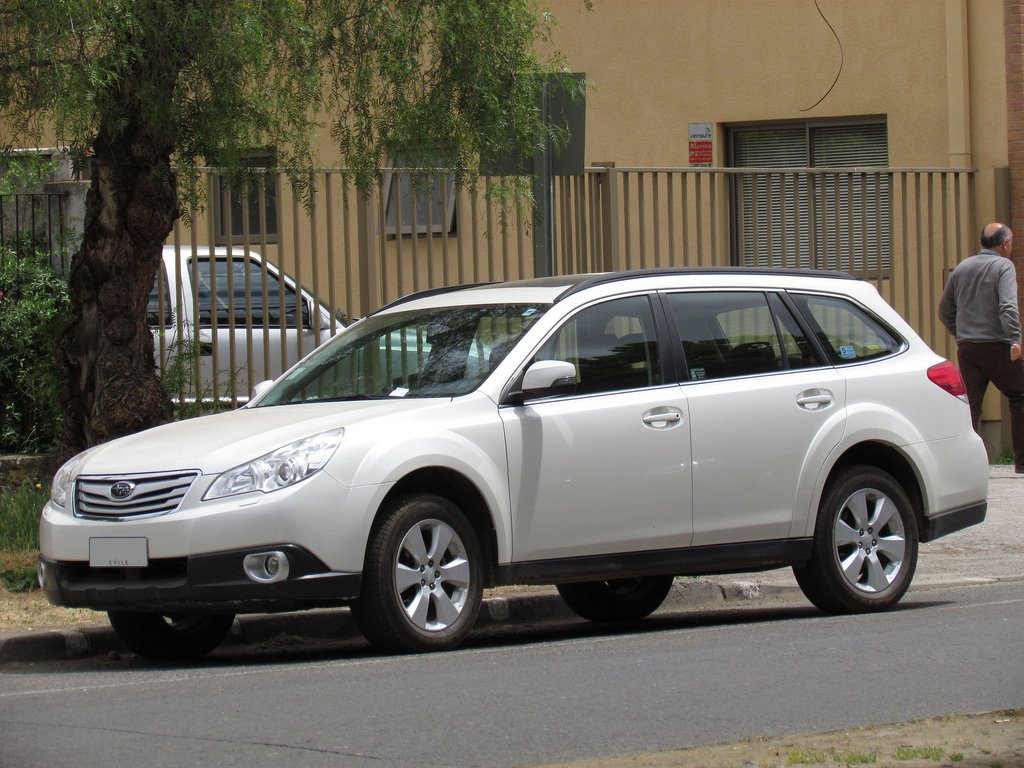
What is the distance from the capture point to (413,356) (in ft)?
24.3

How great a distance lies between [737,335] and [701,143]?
32.0ft

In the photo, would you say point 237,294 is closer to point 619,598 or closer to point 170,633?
point 619,598

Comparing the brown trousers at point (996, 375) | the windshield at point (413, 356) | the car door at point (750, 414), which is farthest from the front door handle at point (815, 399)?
the brown trousers at point (996, 375)

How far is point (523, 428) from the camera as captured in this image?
22.6 ft

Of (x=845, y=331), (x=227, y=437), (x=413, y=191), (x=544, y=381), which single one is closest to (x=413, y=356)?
(x=544, y=381)

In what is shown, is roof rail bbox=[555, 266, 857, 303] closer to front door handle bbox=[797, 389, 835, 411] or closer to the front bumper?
Answer: front door handle bbox=[797, 389, 835, 411]

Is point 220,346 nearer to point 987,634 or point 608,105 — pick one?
point 987,634

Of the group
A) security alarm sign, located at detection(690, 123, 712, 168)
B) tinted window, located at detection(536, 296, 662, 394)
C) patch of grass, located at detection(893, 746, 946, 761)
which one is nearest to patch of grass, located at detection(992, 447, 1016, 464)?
security alarm sign, located at detection(690, 123, 712, 168)

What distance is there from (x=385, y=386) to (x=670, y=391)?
4.45 feet

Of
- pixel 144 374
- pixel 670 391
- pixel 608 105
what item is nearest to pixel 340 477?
pixel 670 391

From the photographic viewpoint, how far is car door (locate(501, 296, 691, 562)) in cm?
692

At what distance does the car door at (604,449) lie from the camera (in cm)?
692

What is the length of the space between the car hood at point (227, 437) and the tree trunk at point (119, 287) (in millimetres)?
2542

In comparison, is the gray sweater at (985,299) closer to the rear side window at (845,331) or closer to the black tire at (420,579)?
the rear side window at (845,331)
